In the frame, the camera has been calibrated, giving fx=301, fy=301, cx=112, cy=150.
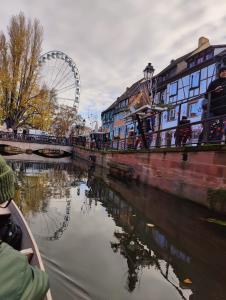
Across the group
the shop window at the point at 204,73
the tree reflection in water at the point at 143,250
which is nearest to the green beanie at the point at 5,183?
the tree reflection in water at the point at 143,250

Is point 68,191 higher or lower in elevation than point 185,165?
lower

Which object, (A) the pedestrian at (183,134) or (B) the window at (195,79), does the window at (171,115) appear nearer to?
(B) the window at (195,79)

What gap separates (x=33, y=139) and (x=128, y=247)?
37630mm

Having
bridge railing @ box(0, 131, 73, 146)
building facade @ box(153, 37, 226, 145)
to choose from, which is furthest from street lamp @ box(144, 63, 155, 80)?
bridge railing @ box(0, 131, 73, 146)

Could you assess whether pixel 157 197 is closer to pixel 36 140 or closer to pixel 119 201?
pixel 119 201

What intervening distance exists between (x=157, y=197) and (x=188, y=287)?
246 inches

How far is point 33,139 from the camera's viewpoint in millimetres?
41125

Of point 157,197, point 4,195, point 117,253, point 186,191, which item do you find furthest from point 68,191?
point 4,195

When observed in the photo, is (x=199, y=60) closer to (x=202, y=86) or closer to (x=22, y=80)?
(x=202, y=86)

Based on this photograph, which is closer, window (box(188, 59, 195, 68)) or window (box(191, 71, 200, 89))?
window (box(191, 71, 200, 89))

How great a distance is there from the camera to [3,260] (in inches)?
55.5

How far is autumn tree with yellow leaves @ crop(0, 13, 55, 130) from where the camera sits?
31.0 meters

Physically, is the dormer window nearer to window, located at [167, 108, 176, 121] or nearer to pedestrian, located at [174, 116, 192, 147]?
window, located at [167, 108, 176, 121]

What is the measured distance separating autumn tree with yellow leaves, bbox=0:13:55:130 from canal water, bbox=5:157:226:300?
24.3 m
